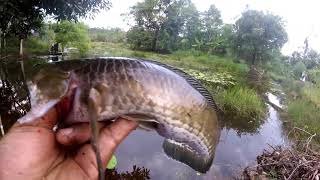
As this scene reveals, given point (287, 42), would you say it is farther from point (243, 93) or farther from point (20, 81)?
point (20, 81)

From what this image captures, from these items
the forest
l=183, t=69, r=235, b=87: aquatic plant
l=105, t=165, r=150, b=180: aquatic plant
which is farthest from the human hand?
l=183, t=69, r=235, b=87: aquatic plant

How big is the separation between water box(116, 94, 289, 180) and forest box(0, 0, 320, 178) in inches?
15.6

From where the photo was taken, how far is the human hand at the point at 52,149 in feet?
5.63

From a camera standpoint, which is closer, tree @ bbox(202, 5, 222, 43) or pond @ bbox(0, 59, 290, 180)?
pond @ bbox(0, 59, 290, 180)

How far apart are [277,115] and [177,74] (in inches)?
457

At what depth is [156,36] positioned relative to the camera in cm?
3481

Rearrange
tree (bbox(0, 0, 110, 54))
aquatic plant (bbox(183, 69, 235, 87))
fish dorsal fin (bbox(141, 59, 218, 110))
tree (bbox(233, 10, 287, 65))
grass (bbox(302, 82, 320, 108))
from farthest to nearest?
tree (bbox(233, 10, 287, 65)) < aquatic plant (bbox(183, 69, 235, 87)) < grass (bbox(302, 82, 320, 108)) < tree (bbox(0, 0, 110, 54)) < fish dorsal fin (bbox(141, 59, 218, 110))

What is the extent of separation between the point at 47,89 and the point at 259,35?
2641 centimetres

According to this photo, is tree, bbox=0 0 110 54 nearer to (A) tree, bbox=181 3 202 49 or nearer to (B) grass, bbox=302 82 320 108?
(B) grass, bbox=302 82 320 108

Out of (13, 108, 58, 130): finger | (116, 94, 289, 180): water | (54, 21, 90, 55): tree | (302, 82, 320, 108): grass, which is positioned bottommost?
(116, 94, 289, 180): water

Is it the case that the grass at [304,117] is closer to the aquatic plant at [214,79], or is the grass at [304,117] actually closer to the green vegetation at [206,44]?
the green vegetation at [206,44]

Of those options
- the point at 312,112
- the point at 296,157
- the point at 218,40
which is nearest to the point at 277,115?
the point at 312,112

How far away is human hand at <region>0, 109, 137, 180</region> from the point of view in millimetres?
1716

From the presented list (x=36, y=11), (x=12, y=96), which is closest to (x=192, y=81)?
(x=12, y=96)
